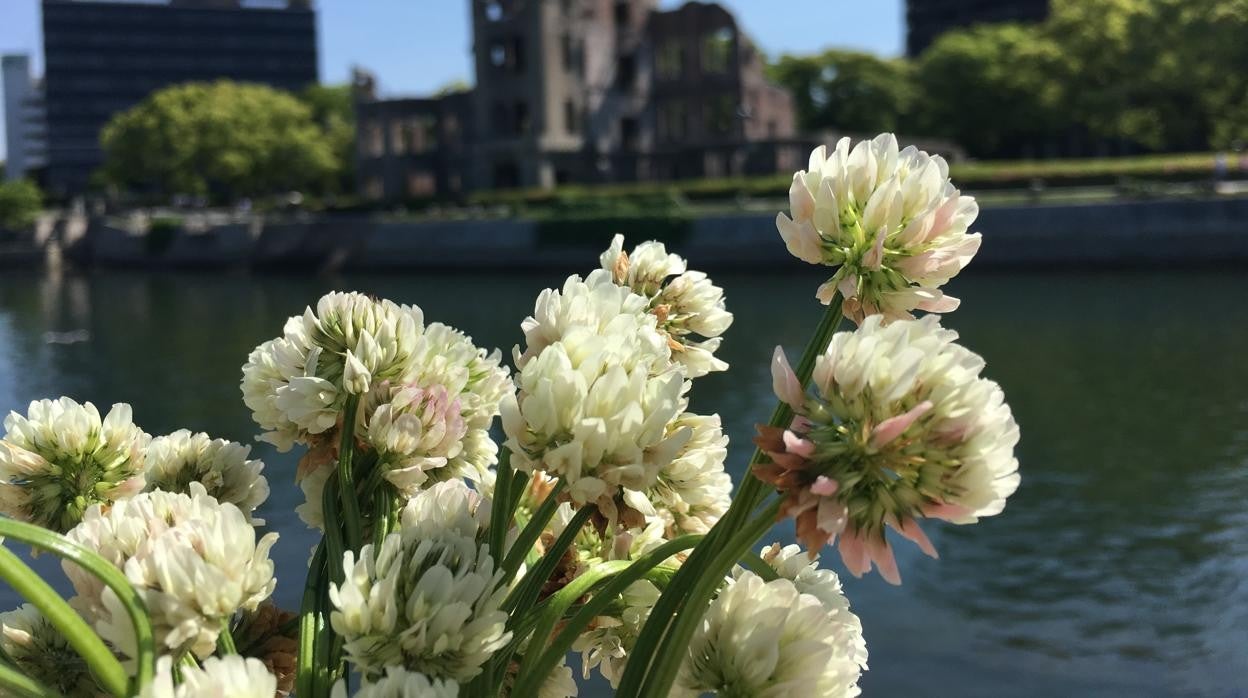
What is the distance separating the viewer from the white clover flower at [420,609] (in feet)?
3.44

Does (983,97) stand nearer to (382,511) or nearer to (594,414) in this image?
(382,511)

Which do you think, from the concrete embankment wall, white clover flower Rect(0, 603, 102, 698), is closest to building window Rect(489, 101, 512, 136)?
the concrete embankment wall

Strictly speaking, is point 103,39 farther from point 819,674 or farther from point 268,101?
point 819,674

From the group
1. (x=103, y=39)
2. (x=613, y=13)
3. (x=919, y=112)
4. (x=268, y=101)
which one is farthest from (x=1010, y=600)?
(x=103, y=39)

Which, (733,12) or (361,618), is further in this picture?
(733,12)

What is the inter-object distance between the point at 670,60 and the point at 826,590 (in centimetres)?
5173

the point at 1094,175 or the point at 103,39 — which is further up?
the point at 103,39

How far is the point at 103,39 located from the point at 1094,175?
9196cm

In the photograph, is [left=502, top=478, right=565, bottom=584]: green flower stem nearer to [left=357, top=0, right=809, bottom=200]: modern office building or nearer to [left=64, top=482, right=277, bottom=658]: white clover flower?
[left=64, top=482, right=277, bottom=658]: white clover flower

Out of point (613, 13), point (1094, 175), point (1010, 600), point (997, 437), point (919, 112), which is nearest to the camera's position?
point (997, 437)

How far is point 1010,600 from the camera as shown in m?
8.69

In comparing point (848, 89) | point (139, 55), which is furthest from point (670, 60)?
point (139, 55)

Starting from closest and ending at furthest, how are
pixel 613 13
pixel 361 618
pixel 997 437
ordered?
pixel 997 437
pixel 361 618
pixel 613 13

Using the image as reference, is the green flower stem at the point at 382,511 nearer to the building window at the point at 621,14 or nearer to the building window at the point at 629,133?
the building window at the point at 629,133
